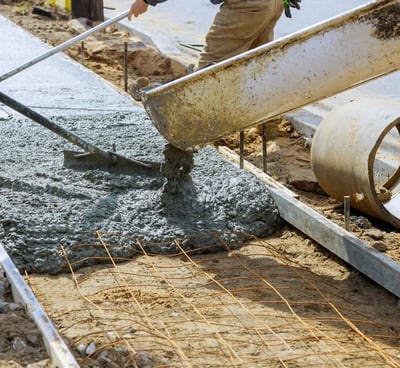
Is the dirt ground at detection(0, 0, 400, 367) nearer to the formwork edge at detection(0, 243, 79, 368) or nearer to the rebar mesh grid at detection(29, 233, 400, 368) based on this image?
the rebar mesh grid at detection(29, 233, 400, 368)

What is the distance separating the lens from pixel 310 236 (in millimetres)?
5461

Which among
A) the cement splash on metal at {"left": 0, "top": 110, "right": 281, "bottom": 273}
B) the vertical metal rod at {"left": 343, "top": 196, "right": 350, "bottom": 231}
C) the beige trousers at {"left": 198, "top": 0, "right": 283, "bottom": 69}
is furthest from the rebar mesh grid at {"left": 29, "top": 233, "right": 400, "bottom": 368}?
the beige trousers at {"left": 198, "top": 0, "right": 283, "bottom": 69}

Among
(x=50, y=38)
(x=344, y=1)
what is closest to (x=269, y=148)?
(x=50, y=38)

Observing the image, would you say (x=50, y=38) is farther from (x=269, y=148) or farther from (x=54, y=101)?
(x=269, y=148)

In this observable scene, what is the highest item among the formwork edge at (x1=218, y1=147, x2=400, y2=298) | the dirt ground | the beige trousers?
the beige trousers

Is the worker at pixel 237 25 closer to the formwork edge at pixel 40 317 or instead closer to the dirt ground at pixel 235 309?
the dirt ground at pixel 235 309

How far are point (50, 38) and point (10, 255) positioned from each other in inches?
292

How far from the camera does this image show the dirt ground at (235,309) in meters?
4.07

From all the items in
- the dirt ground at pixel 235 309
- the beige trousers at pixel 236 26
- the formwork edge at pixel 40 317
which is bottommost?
the dirt ground at pixel 235 309

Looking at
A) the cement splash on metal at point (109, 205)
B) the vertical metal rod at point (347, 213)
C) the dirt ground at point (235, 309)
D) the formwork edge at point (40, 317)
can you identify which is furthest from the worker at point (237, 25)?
the formwork edge at point (40, 317)

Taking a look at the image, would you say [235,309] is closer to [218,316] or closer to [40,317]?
[218,316]

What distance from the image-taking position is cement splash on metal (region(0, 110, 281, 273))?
5.21m

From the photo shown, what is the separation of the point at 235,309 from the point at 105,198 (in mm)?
1473

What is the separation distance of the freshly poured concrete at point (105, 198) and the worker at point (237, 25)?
0.77 meters
